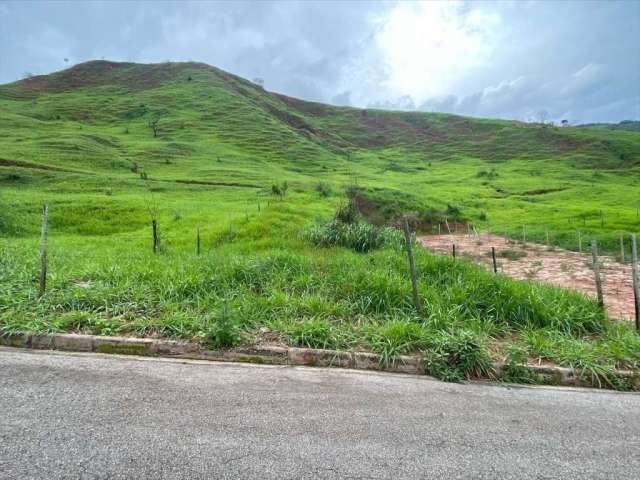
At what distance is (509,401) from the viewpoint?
4.18 meters

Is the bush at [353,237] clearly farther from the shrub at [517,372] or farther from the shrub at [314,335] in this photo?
the shrub at [517,372]

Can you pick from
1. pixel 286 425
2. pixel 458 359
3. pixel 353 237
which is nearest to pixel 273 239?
pixel 353 237

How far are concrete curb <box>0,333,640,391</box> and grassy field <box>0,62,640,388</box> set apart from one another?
7.0 inches

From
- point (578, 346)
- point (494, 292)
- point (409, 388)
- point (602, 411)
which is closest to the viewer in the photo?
point (602, 411)

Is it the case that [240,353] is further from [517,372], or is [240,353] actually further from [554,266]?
[554,266]

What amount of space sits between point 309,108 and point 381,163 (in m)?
48.9

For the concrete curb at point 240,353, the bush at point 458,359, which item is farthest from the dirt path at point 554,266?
the concrete curb at point 240,353

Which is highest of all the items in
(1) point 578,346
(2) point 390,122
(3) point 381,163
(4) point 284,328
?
(2) point 390,122

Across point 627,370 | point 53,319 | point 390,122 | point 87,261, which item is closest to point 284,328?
point 53,319

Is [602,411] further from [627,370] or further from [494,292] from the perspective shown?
[494,292]

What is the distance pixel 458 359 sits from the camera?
16.0ft

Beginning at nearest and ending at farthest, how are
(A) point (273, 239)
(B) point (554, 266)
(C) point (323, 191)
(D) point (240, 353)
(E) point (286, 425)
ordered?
1. (E) point (286, 425)
2. (D) point (240, 353)
3. (A) point (273, 239)
4. (B) point (554, 266)
5. (C) point (323, 191)

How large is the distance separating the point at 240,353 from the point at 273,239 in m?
7.45

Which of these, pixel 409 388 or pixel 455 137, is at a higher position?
pixel 455 137
